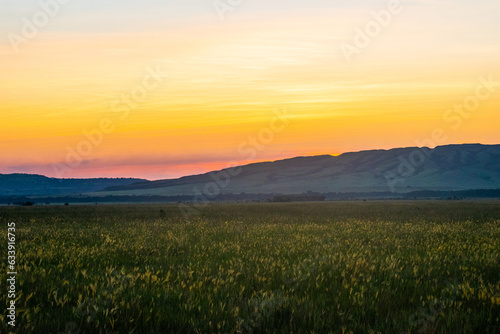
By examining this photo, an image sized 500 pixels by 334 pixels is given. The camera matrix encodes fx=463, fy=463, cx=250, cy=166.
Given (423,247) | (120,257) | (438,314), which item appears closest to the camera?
(438,314)

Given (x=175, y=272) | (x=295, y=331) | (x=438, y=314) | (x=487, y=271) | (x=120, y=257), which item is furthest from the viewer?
(x=120, y=257)

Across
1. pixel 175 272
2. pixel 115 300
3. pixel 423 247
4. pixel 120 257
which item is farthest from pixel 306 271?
pixel 423 247

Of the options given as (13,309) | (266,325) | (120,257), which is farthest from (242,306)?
(120,257)

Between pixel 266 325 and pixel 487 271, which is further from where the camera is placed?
pixel 487 271

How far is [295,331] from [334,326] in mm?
605

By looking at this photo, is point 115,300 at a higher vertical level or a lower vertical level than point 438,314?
higher

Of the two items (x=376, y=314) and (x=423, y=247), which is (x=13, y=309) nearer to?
(x=376, y=314)

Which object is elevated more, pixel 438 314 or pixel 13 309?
pixel 13 309

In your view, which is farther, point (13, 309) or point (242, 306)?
point (242, 306)

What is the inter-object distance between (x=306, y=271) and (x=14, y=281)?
18.3 feet

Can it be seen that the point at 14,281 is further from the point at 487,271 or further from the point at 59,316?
the point at 487,271

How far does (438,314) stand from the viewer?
6852mm

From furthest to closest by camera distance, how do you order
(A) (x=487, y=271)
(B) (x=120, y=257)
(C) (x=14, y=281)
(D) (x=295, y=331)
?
A: 1. (B) (x=120, y=257)
2. (A) (x=487, y=271)
3. (C) (x=14, y=281)
4. (D) (x=295, y=331)

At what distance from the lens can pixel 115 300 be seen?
23.0ft
